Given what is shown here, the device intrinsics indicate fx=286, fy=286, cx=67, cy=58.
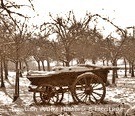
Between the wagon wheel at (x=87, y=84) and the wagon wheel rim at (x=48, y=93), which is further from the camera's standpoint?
the wagon wheel rim at (x=48, y=93)

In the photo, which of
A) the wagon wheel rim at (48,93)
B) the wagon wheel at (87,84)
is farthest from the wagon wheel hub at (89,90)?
the wagon wheel rim at (48,93)

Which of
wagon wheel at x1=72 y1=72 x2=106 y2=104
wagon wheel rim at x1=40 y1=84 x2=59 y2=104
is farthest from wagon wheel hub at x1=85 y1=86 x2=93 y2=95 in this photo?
wagon wheel rim at x1=40 y1=84 x2=59 y2=104

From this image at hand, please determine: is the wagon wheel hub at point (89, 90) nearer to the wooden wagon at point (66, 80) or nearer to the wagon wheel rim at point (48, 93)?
the wooden wagon at point (66, 80)

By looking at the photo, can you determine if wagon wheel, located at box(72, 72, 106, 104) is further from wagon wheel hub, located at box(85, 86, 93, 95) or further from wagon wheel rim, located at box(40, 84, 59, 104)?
wagon wheel rim, located at box(40, 84, 59, 104)

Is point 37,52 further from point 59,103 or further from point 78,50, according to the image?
point 59,103

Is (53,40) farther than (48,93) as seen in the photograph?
Yes

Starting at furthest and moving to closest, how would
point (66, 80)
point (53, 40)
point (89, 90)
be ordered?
point (53, 40), point (66, 80), point (89, 90)

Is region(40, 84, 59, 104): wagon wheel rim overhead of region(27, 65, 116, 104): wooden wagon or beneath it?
beneath

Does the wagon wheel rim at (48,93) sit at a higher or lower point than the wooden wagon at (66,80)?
lower

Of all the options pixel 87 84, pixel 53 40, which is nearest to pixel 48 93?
pixel 87 84

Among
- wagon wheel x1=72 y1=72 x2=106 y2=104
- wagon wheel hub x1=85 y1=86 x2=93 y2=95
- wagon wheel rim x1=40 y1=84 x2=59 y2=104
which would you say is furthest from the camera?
wagon wheel rim x1=40 y1=84 x2=59 y2=104

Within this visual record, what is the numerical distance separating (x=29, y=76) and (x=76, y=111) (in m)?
2.85

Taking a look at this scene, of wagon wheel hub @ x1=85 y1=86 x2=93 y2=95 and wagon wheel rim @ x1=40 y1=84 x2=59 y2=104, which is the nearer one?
wagon wheel hub @ x1=85 y1=86 x2=93 y2=95

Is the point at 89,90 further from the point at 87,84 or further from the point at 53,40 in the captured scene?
the point at 53,40
